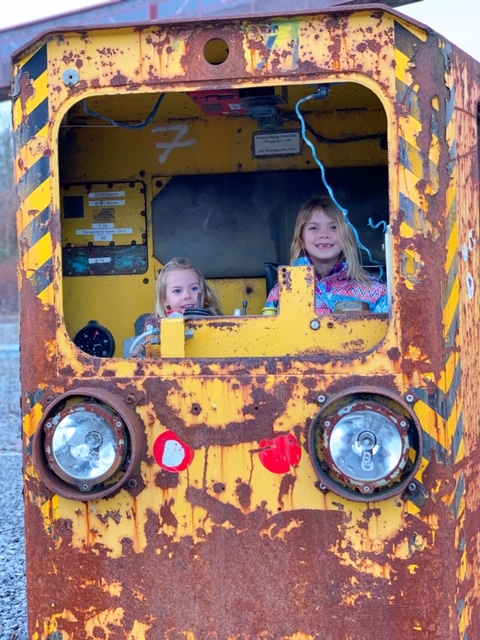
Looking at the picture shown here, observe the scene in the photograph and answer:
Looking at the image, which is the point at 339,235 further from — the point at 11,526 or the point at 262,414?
the point at 11,526

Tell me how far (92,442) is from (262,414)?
1.72 feet

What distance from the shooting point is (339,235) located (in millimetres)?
3688

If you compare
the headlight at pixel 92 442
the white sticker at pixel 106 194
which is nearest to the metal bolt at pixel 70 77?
the headlight at pixel 92 442

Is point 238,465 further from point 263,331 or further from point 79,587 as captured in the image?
point 79,587

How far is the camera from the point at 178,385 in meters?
2.87

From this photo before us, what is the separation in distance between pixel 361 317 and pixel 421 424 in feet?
1.28

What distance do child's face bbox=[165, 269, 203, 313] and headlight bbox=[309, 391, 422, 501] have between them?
115 cm

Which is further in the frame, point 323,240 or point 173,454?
point 323,240

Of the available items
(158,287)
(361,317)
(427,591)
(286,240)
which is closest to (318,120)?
A: (286,240)

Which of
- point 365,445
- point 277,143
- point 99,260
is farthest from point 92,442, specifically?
point 277,143

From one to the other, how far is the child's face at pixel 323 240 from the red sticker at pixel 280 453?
3.54 feet

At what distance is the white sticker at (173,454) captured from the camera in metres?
2.88

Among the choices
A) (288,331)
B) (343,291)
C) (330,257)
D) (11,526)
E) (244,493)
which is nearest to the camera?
(244,493)

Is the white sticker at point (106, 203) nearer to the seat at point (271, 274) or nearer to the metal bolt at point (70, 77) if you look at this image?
the seat at point (271, 274)
